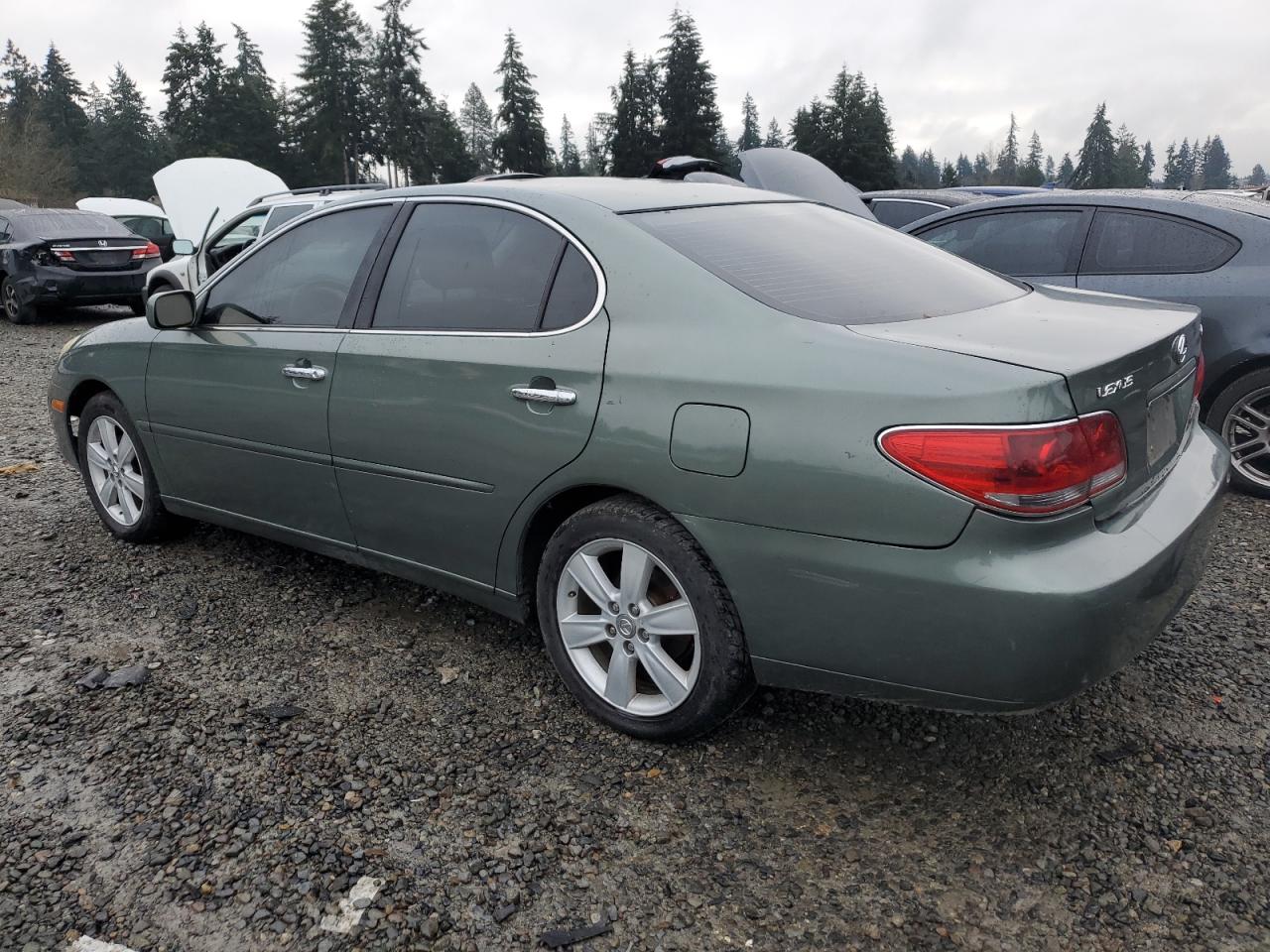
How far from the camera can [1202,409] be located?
194 inches

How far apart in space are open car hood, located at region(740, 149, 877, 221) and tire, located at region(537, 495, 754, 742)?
17.0ft

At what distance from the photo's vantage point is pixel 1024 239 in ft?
18.7

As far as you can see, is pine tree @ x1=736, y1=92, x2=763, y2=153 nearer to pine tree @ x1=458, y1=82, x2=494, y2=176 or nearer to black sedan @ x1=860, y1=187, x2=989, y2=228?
pine tree @ x1=458, y1=82, x2=494, y2=176

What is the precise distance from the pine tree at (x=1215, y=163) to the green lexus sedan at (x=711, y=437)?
8244 inches

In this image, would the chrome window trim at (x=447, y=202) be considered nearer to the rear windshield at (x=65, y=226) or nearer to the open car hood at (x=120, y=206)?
the rear windshield at (x=65, y=226)

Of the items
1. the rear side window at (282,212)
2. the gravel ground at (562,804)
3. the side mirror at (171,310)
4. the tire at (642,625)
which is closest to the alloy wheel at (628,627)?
the tire at (642,625)

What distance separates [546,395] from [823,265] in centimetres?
89

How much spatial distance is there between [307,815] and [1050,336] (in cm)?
220

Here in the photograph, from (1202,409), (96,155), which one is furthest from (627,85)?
(1202,409)

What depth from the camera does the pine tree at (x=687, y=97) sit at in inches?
2776

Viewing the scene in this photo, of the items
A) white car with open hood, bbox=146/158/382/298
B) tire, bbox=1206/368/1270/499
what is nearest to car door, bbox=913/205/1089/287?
tire, bbox=1206/368/1270/499

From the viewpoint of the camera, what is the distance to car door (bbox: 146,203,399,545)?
3.45 metres

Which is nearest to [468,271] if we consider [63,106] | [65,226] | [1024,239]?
[1024,239]

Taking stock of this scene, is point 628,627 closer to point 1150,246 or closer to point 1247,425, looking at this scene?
point 1247,425
